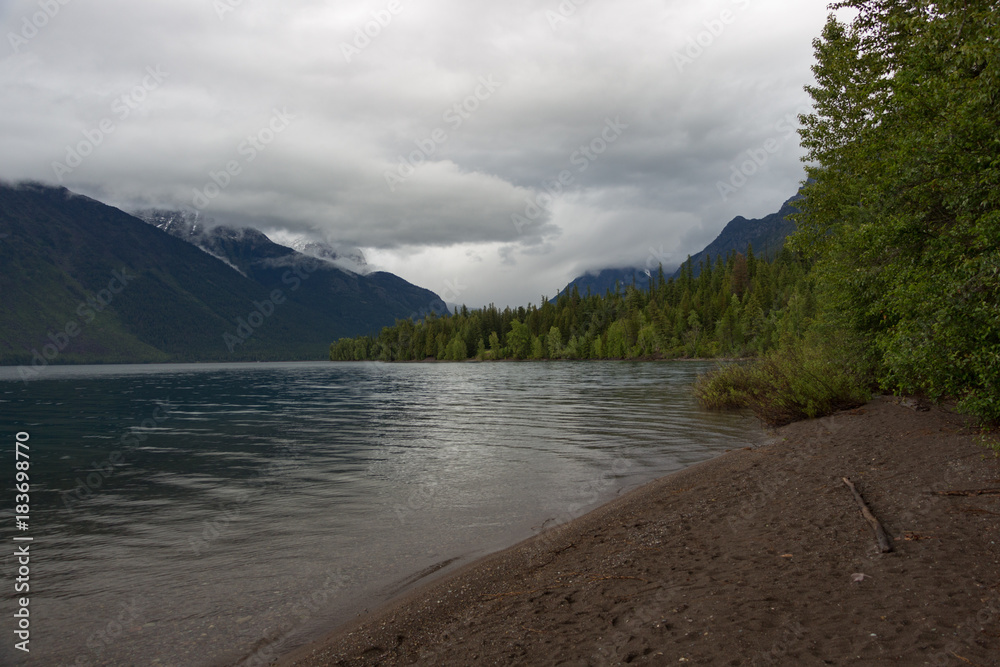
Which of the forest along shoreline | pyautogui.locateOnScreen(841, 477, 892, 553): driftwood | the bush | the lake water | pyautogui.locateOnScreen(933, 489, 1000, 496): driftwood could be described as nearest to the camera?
the forest along shoreline

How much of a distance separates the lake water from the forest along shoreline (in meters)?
1.85

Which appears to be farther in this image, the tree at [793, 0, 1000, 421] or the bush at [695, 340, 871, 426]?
the bush at [695, 340, 871, 426]

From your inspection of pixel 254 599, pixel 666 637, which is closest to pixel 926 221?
pixel 666 637

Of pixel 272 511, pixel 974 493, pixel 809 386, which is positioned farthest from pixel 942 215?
pixel 272 511

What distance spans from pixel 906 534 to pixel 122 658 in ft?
42.2

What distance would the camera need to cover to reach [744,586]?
24.4 feet

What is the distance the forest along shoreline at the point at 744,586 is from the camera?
5.86 m

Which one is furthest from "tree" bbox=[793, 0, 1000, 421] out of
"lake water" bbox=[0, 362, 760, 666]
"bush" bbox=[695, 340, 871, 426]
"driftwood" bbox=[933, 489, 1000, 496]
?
"lake water" bbox=[0, 362, 760, 666]

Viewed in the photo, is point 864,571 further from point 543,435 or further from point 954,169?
point 543,435

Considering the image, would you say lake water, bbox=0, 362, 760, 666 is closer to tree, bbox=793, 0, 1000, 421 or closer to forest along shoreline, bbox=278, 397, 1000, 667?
forest along shoreline, bbox=278, 397, 1000, 667

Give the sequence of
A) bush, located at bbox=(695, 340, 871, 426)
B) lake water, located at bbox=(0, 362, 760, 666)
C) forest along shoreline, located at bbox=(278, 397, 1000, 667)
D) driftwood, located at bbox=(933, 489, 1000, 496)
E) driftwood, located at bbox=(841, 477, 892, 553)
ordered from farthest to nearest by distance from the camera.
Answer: bush, located at bbox=(695, 340, 871, 426)
driftwood, located at bbox=(933, 489, 1000, 496)
lake water, located at bbox=(0, 362, 760, 666)
driftwood, located at bbox=(841, 477, 892, 553)
forest along shoreline, located at bbox=(278, 397, 1000, 667)

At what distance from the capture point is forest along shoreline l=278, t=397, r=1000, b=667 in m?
5.86

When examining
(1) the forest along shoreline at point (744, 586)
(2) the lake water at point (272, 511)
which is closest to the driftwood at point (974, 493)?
(1) the forest along shoreline at point (744, 586)

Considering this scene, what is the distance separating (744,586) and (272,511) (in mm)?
13848
